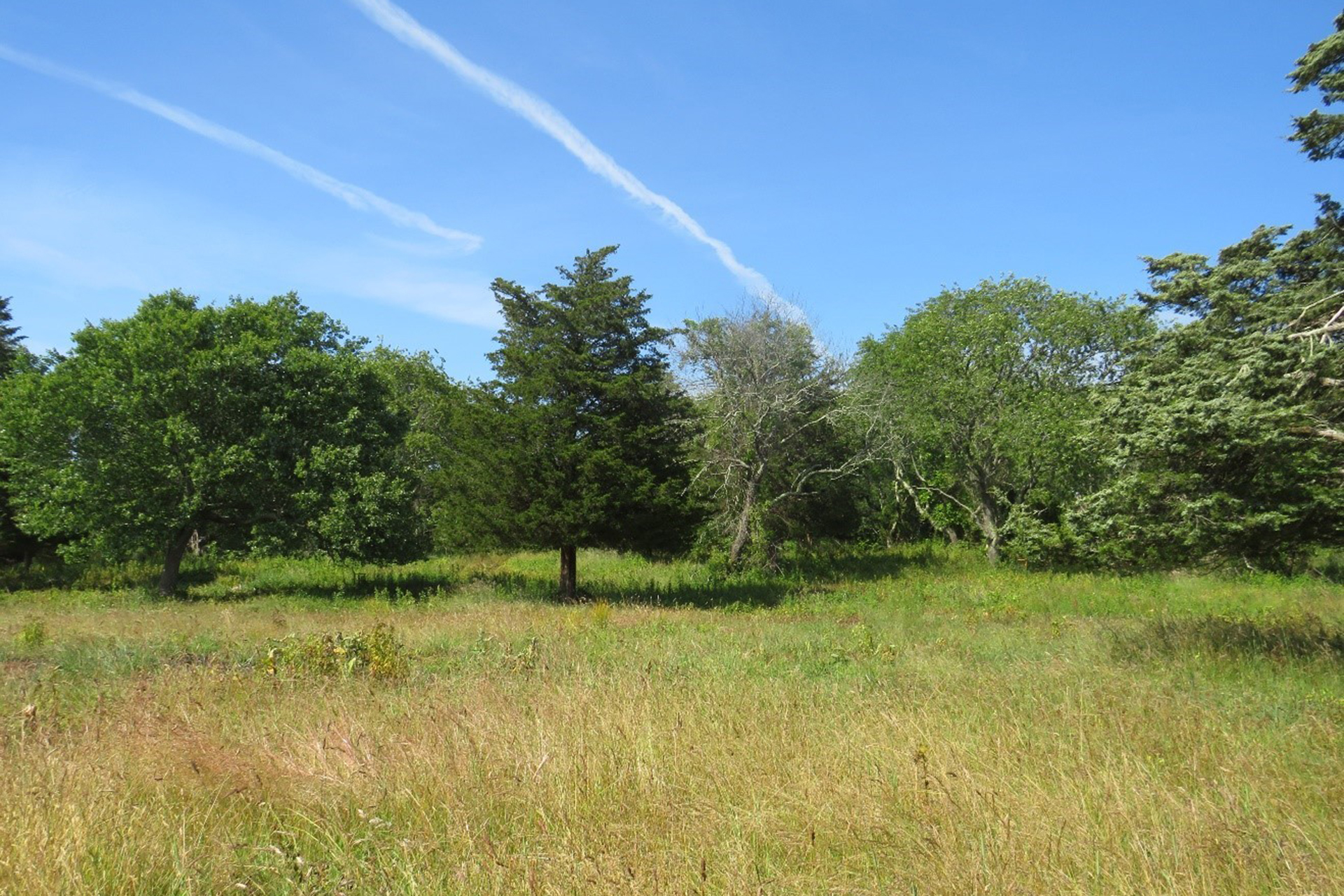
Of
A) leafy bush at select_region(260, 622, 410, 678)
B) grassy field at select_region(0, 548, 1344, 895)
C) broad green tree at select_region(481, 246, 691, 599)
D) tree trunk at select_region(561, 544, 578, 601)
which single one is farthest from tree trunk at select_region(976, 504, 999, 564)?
leafy bush at select_region(260, 622, 410, 678)

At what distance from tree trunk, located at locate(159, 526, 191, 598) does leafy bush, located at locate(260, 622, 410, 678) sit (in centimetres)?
1621

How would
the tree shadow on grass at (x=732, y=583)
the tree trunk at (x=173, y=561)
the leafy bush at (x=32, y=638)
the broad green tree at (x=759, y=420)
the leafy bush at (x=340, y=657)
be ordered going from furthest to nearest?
the broad green tree at (x=759, y=420), the tree trunk at (x=173, y=561), the tree shadow on grass at (x=732, y=583), the leafy bush at (x=32, y=638), the leafy bush at (x=340, y=657)

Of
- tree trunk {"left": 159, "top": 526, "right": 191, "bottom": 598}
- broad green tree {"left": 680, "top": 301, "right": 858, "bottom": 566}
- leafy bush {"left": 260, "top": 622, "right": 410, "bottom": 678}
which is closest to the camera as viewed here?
leafy bush {"left": 260, "top": 622, "right": 410, "bottom": 678}

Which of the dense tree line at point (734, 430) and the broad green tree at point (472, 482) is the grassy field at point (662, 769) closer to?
the dense tree line at point (734, 430)

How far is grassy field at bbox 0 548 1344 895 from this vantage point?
330cm

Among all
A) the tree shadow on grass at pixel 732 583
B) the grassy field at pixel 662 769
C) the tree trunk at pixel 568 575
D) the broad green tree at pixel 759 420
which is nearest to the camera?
the grassy field at pixel 662 769

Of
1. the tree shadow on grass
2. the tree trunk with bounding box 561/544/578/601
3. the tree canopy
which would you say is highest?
the tree canopy

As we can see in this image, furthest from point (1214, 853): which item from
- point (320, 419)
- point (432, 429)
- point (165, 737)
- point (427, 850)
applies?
point (432, 429)

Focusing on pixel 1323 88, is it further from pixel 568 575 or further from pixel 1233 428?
pixel 568 575

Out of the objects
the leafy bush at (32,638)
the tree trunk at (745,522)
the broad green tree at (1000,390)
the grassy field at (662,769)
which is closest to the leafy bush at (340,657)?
the grassy field at (662,769)

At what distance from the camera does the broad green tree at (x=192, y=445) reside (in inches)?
786

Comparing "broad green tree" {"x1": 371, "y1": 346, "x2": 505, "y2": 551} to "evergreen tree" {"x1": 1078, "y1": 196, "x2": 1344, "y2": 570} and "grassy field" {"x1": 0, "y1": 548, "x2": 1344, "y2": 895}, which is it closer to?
"grassy field" {"x1": 0, "y1": 548, "x2": 1344, "y2": 895}

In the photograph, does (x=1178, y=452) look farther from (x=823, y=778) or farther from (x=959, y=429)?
(x=959, y=429)

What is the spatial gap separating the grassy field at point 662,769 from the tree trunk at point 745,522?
1586 cm
